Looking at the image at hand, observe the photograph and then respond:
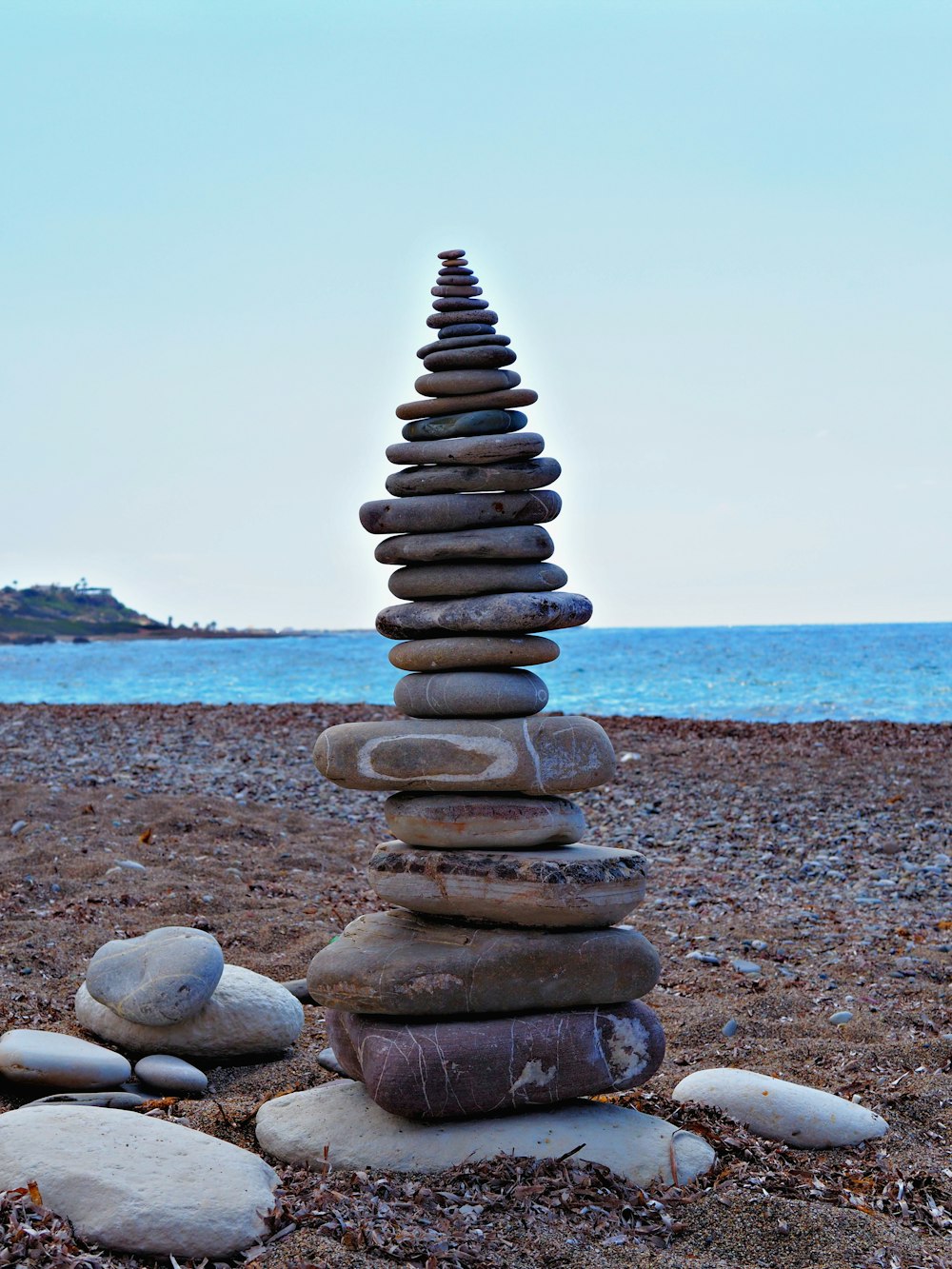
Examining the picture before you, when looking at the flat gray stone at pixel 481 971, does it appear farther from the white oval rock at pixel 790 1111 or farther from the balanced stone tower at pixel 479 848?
the white oval rock at pixel 790 1111

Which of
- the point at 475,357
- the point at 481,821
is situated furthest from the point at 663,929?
the point at 475,357

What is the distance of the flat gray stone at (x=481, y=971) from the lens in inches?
206

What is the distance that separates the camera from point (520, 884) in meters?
5.29

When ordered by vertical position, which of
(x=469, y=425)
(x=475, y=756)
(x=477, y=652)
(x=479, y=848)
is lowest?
(x=479, y=848)

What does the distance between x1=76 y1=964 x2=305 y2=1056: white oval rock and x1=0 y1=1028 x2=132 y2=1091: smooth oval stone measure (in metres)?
0.44

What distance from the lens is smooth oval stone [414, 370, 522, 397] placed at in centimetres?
587

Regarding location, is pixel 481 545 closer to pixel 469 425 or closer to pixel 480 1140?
pixel 469 425

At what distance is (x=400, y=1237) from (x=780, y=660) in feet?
184

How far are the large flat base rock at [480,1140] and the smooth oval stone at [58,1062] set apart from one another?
869 millimetres

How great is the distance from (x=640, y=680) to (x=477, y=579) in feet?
131

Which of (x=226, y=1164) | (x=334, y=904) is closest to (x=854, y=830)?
(x=334, y=904)

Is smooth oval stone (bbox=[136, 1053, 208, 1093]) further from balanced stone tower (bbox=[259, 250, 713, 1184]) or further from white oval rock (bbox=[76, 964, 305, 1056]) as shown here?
balanced stone tower (bbox=[259, 250, 713, 1184])

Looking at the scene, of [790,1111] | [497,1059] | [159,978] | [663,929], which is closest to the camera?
[497,1059]

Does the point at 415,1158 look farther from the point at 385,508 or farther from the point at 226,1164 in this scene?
the point at 385,508
